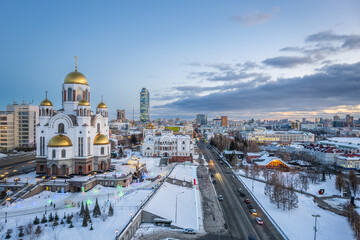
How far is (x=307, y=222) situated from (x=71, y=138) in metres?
32.7

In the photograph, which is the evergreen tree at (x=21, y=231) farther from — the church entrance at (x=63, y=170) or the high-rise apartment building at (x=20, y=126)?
the high-rise apartment building at (x=20, y=126)

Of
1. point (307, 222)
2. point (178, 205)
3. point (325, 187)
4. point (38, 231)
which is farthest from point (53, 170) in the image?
point (325, 187)

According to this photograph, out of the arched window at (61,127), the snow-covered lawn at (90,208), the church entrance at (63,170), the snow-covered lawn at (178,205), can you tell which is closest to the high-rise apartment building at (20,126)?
the arched window at (61,127)

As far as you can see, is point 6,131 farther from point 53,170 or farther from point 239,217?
point 239,217

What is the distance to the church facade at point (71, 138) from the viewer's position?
3531 centimetres

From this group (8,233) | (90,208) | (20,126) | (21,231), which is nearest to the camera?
(8,233)

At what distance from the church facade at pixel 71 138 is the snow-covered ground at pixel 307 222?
81.5 feet

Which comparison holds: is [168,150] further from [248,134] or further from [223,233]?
[248,134]

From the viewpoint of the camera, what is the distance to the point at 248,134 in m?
117

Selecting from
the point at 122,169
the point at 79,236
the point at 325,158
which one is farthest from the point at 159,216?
the point at 325,158

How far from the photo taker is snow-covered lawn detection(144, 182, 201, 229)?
24431mm

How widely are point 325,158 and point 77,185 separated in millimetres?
55359

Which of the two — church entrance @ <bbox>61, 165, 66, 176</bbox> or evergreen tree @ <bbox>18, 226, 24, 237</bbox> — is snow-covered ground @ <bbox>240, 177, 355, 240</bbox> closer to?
evergreen tree @ <bbox>18, 226, 24, 237</bbox>

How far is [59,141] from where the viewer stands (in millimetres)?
35219
